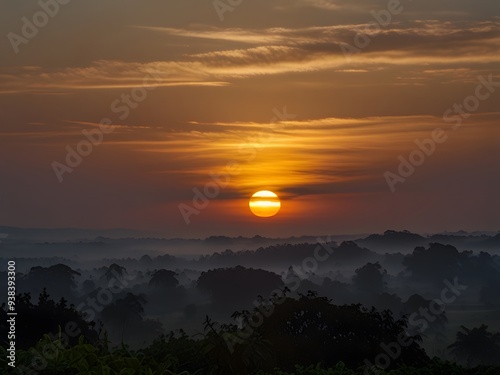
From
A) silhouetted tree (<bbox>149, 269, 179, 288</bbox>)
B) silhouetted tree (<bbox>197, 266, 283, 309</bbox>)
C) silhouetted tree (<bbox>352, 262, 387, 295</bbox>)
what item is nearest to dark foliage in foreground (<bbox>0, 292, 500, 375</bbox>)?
silhouetted tree (<bbox>197, 266, 283, 309</bbox>)

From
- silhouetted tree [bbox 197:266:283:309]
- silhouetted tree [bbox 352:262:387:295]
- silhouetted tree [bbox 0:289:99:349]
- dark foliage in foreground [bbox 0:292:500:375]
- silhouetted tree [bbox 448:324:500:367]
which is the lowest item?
dark foliage in foreground [bbox 0:292:500:375]

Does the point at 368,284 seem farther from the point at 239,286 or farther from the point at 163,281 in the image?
the point at 163,281

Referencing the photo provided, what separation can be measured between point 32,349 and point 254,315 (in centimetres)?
2827

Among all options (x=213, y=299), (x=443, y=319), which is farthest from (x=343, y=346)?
(x=213, y=299)

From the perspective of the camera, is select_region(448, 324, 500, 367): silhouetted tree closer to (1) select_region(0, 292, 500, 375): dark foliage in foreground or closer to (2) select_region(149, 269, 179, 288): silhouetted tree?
(1) select_region(0, 292, 500, 375): dark foliage in foreground

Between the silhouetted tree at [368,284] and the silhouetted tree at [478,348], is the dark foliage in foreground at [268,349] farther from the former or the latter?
the silhouetted tree at [368,284]

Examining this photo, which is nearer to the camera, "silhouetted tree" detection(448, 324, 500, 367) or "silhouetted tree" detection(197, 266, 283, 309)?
"silhouetted tree" detection(448, 324, 500, 367)

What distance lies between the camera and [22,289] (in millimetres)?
168125

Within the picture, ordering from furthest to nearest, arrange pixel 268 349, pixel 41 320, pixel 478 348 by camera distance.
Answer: pixel 478 348 → pixel 41 320 → pixel 268 349

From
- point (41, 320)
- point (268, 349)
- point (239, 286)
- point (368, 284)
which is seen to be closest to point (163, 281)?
point (239, 286)

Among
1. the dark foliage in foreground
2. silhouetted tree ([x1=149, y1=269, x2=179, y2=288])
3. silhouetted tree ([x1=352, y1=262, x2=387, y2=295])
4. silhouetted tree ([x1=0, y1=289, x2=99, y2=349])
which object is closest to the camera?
the dark foliage in foreground

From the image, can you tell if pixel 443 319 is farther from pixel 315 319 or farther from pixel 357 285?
pixel 315 319

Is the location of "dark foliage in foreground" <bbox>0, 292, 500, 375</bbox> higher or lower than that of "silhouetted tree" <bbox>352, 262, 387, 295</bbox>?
lower

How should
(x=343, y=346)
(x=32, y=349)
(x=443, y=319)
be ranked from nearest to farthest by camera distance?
(x=32, y=349)
(x=343, y=346)
(x=443, y=319)
